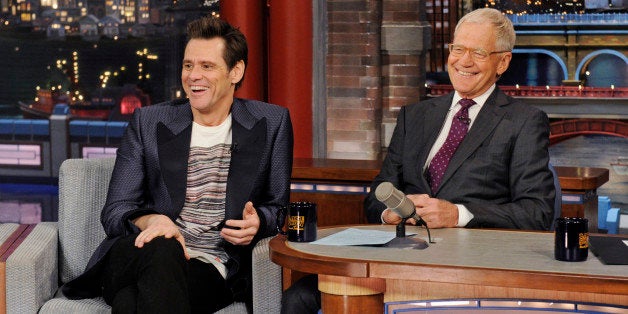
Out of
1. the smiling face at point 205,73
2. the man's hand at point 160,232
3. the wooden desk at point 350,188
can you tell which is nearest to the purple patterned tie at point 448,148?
the smiling face at point 205,73

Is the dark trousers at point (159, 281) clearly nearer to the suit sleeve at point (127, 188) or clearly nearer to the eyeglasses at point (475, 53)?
the suit sleeve at point (127, 188)

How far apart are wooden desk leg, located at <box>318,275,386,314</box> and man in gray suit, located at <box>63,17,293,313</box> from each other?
0.49m

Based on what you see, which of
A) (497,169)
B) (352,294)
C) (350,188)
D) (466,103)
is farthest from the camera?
(350,188)

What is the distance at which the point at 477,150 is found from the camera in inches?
109

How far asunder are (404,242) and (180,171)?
0.74 metres

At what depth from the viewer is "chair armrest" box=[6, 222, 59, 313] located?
264 centimetres

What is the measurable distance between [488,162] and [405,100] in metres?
2.69

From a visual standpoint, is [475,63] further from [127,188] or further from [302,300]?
[127,188]

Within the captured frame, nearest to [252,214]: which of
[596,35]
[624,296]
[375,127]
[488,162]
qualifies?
[488,162]

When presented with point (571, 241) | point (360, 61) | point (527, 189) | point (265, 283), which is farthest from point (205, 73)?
point (360, 61)

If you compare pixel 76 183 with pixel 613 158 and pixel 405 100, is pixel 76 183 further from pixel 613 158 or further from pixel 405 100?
pixel 613 158

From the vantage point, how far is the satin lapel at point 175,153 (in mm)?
2765

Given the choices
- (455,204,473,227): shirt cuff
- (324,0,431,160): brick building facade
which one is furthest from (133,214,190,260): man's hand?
(324,0,431,160): brick building facade

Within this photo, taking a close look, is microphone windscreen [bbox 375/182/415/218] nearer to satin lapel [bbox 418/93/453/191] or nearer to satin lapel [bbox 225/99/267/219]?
satin lapel [bbox 418/93/453/191]
